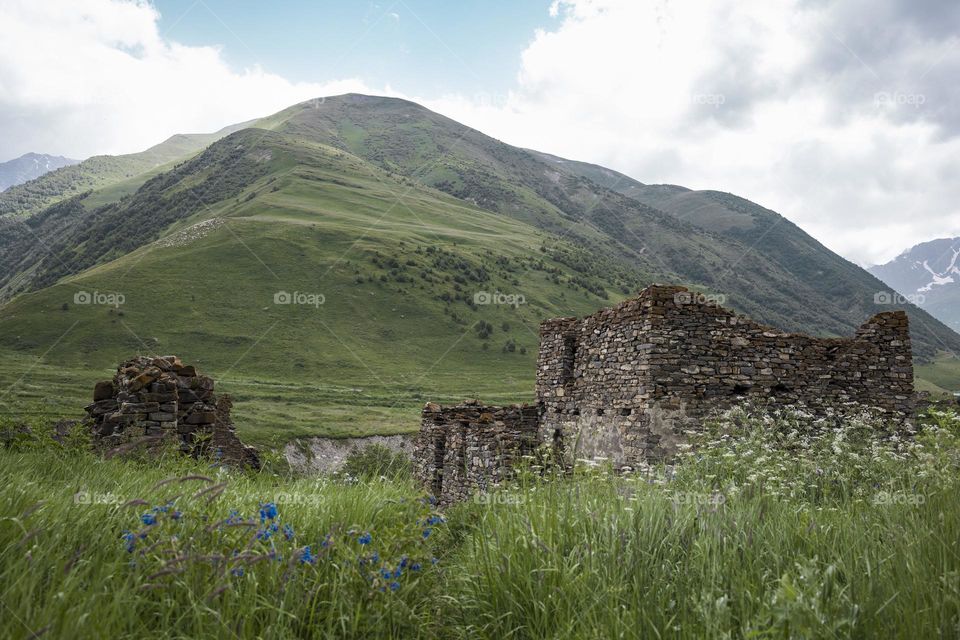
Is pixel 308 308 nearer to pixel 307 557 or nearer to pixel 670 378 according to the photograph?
pixel 670 378

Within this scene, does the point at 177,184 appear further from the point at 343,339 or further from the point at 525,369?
the point at 525,369

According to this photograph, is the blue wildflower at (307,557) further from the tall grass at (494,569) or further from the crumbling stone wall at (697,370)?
the crumbling stone wall at (697,370)

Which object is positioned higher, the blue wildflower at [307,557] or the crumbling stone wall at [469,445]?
the blue wildflower at [307,557]

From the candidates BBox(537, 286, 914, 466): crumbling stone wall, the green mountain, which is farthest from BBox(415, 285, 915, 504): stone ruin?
the green mountain

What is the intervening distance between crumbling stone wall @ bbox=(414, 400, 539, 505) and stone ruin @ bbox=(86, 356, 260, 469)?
5.63 meters

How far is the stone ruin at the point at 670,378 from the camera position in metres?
12.1

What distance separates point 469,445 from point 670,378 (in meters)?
5.41

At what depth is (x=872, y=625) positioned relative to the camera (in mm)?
3457

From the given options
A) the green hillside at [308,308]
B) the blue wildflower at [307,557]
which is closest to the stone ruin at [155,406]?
the blue wildflower at [307,557]

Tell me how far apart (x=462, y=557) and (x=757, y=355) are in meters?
9.64

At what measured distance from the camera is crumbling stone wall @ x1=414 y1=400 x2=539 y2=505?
13.9 meters

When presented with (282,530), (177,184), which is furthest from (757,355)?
(177,184)

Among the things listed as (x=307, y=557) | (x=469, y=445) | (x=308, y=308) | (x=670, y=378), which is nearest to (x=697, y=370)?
(x=670, y=378)

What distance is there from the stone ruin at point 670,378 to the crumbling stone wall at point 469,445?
5cm
